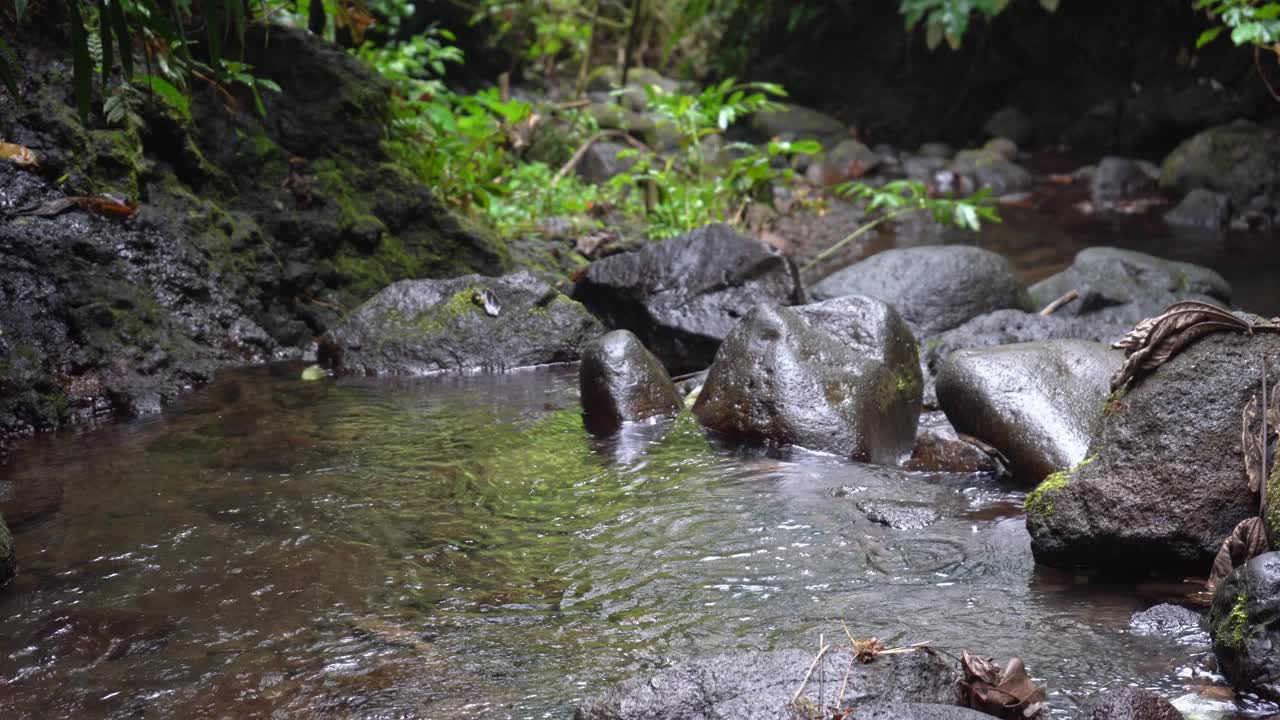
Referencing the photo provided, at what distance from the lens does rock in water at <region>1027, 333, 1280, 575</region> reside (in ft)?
10.2

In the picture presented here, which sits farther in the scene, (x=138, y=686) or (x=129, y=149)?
(x=129, y=149)

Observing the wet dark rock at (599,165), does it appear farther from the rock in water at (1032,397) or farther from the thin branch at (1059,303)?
the rock in water at (1032,397)

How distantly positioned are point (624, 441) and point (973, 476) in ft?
5.09

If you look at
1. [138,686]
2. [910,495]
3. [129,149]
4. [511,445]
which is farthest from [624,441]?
[129,149]

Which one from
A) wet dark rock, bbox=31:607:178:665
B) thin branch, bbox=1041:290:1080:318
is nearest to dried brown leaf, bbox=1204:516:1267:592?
wet dark rock, bbox=31:607:178:665

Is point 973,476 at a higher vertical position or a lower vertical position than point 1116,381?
lower

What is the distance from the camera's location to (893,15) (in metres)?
18.2

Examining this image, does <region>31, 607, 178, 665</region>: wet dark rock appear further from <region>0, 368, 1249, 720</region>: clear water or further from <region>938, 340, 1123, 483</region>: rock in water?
<region>938, 340, 1123, 483</region>: rock in water

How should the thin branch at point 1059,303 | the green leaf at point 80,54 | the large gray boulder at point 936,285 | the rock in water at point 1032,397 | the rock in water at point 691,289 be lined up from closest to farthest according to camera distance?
the green leaf at point 80,54 < the rock in water at point 1032,397 < the rock in water at point 691,289 < the thin branch at point 1059,303 < the large gray boulder at point 936,285

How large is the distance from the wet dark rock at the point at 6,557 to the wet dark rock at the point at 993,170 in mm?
13422

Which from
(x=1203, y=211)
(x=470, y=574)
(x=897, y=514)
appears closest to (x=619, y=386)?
(x=897, y=514)

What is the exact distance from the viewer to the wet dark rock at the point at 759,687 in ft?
7.65

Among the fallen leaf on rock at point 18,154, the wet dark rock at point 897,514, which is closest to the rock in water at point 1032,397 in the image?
the wet dark rock at point 897,514

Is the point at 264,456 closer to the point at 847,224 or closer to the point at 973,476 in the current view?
the point at 973,476
